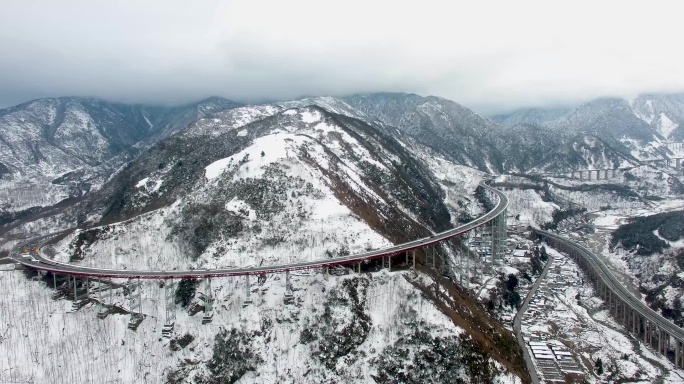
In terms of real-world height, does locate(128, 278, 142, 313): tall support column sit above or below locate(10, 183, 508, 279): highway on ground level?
below

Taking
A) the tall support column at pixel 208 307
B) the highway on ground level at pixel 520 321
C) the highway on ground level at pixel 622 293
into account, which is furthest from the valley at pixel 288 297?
the highway on ground level at pixel 622 293

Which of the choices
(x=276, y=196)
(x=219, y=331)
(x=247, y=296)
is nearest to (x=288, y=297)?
(x=247, y=296)

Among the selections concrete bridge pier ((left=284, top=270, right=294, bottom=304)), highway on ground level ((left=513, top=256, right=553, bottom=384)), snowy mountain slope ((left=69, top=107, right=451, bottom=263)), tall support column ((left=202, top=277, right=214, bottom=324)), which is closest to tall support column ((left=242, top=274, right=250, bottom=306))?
tall support column ((left=202, top=277, right=214, bottom=324))

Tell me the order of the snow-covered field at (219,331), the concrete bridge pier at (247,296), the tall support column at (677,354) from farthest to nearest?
the tall support column at (677,354) < the concrete bridge pier at (247,296) < the snow-covered field at (219,331)

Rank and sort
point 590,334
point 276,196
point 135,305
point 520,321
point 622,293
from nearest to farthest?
point 135,305 → point 590,334 → point 520,321 → point 276,196 → point 622,293

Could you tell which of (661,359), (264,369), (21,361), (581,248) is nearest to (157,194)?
(21,361)

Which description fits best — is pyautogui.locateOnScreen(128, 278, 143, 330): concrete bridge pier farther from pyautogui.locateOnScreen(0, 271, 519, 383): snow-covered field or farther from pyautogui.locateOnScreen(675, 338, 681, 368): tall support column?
pyautogui.locateOnScreen(675, 338, 681, 368): tall support column

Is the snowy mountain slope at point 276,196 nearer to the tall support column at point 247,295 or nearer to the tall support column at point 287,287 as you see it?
the tall support column at point 247,295

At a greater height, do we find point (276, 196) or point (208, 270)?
point (276, 196)

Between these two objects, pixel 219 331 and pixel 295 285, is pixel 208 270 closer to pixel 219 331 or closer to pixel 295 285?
pixel 219 331
